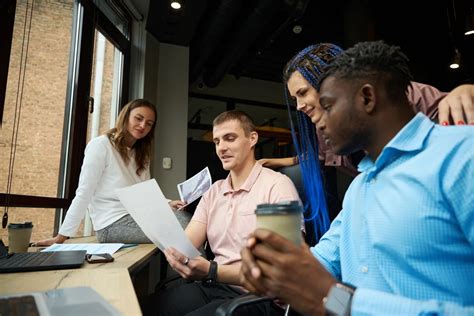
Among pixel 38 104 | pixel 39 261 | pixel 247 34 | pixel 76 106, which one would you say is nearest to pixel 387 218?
pixel 39 261

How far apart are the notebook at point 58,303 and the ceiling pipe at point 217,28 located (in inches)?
127

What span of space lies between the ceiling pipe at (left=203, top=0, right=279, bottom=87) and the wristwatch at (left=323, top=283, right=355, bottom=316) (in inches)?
127

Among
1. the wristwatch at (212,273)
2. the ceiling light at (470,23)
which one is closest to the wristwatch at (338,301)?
the wristwatch at (212,273)

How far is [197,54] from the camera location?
4867mm

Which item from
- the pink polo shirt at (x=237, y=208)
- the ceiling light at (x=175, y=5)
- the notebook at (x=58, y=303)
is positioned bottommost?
the notebook at (x=58, y=303)

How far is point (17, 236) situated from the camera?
4.82ft

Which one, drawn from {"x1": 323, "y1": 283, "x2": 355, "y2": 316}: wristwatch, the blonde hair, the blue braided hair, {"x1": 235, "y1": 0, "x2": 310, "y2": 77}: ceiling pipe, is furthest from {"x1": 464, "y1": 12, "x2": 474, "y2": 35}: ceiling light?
{"x1": 323, "y1": 283, "x2": 355, "y2": 316}: wristwatch

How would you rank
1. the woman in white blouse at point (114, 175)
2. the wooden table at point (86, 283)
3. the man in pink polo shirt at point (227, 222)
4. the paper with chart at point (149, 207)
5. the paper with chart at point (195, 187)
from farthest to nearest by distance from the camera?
1. the paper with chart at point (195, 187)
2. the woman in white blouse at point (114, 175)
3. the man in pink polo shirt at point (227, 222)
4. the paper with chart at point (149, 207)
5. the wooden table at point (86, 283)

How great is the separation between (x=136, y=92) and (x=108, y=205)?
1865 millimetres

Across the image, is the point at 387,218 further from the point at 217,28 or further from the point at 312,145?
the point at 217,28

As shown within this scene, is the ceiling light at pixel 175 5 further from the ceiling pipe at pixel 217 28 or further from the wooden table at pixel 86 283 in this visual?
the wooden table at pixel 86 283

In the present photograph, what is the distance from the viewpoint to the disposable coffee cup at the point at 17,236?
4.79 ft

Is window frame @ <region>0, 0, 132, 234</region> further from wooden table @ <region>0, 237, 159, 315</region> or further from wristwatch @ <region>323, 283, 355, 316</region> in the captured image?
wristwatch @ <region>323, 283, 355, 316</region>

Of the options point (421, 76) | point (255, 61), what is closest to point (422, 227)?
point (255, 61)
